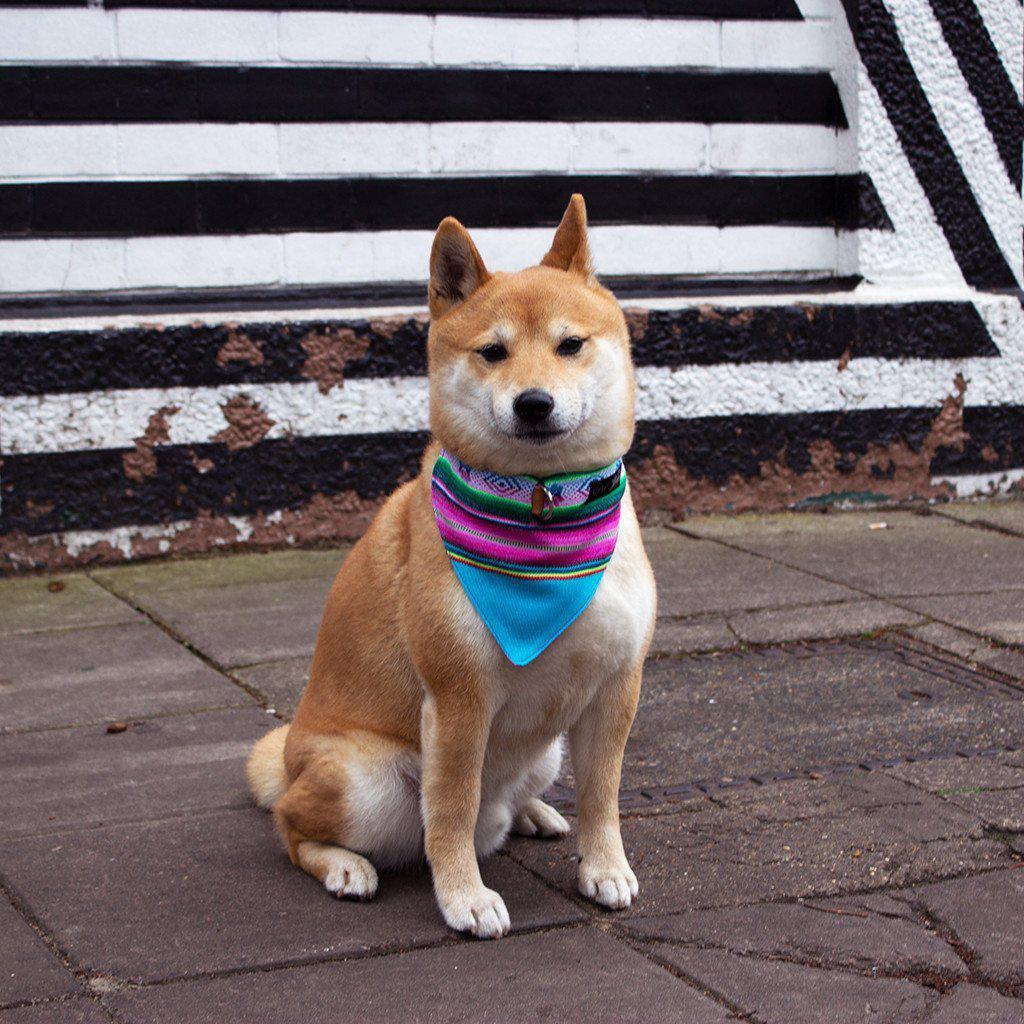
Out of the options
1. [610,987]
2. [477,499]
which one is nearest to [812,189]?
[477,499]

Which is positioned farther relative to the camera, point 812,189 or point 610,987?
point 812,189

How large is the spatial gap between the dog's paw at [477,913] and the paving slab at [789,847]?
0.87ft

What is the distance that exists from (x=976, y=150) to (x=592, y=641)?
15.4ft

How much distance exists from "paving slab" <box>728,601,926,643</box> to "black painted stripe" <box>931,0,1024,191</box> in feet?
8.78

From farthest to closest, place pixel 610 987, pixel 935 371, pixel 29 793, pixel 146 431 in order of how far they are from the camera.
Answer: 1. pixel 935 371
2. pixel 146 431
3. pixel 29 793
4. pixel 610 987

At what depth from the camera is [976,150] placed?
6922 mm

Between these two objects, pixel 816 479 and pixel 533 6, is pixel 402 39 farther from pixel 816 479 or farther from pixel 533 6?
pixel 816 479

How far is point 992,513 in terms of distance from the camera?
690cm

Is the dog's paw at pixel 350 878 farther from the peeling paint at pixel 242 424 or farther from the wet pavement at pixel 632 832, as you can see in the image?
the peeling paint at pixel 242 424

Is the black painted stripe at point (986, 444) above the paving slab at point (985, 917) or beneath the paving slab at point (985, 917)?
beneath

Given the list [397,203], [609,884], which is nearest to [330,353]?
[397,203]

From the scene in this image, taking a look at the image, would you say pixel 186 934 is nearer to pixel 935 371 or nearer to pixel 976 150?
pixel 935 371

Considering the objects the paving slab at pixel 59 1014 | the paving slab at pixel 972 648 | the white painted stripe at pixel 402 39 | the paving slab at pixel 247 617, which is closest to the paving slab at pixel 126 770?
the paving slab at pixel 247 617

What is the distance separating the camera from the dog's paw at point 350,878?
324 cm
